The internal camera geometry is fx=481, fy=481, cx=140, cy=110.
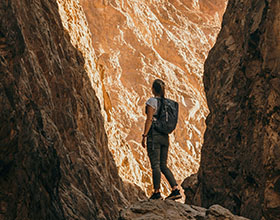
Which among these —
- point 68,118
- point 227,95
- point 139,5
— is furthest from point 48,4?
point 139,5

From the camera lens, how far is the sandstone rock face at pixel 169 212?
7969 mm

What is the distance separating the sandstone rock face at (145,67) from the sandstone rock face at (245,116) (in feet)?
60.3

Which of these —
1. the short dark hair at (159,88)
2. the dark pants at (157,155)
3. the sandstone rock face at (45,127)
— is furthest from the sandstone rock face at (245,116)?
the sandstone rock face at (45,127)

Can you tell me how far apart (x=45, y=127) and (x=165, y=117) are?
15.7 feet

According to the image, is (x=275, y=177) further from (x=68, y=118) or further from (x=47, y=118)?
(x=68, y=118)

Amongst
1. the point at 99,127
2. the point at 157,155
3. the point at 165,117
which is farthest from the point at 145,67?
the point at 157,155

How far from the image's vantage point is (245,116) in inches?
476

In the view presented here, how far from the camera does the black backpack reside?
8.88 meters

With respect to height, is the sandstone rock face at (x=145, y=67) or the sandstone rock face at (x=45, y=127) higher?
the sandstone rock face at (x=145, y=67)

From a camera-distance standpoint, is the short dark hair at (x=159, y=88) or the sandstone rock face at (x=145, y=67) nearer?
the short dark hair at (x=159, y=88)

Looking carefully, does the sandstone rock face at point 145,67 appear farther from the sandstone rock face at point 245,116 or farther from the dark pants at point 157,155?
the dark pants at point 157,155

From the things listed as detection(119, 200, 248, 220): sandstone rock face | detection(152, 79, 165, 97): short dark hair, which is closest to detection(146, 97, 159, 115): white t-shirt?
detection(152, 79, 165, 97): short dark hair

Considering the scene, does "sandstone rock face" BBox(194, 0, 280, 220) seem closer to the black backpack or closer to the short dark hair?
the black backpack

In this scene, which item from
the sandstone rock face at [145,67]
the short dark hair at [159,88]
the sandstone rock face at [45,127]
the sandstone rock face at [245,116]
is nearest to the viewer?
the sandstone rock face at [45,127]
